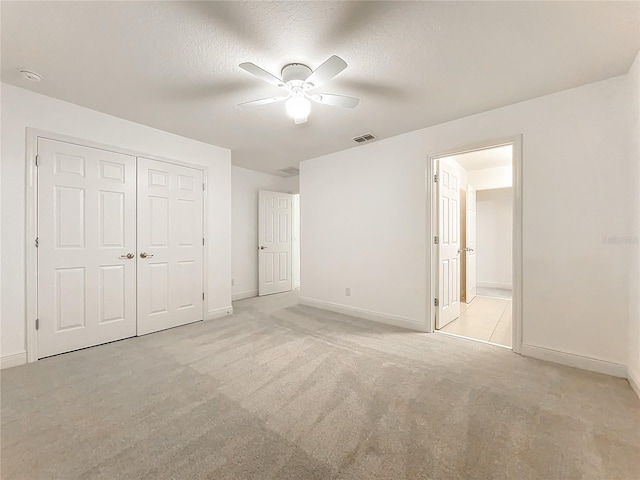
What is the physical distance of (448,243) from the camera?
3.59 meters

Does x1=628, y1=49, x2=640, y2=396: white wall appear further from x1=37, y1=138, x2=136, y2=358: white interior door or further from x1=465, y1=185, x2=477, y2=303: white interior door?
x1=37, y1=138, x2=136, y2=358: white interior door

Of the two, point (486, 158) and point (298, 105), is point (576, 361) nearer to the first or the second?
point (298, 105)

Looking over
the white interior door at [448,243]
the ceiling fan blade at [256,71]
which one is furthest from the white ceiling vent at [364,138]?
the ceiling fan blade at [256,71]

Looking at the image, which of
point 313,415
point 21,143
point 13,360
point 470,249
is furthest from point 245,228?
point 470,249

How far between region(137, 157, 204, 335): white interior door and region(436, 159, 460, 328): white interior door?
328 cm

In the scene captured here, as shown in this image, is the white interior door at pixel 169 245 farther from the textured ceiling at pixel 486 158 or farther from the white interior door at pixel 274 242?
the textured ceiling at pixel 486 158

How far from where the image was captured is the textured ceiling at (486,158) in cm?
425

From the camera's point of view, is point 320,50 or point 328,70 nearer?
point 328,70

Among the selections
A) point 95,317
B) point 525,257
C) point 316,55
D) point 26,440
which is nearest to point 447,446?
point 525,257

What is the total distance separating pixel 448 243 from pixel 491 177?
2980mm

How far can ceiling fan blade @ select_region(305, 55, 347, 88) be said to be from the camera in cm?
165

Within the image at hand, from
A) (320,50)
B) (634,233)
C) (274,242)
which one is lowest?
(274,242)

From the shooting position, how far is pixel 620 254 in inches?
87.5

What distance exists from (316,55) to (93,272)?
3.11 metres
